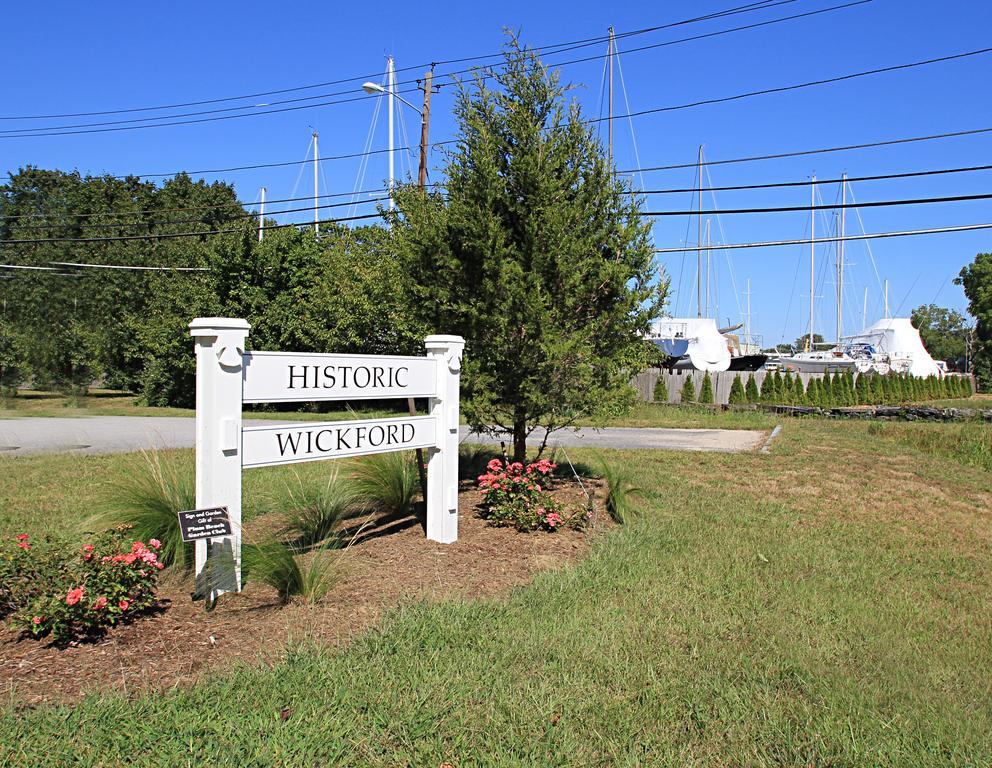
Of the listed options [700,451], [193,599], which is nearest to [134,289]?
[700,451]

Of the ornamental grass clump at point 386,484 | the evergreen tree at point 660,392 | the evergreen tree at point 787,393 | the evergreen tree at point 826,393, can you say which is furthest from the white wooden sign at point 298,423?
the evergreen tree at point 826,393

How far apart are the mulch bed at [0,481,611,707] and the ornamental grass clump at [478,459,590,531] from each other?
186mm

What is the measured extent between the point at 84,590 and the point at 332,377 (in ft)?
7.63

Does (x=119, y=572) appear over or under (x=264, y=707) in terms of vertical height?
over

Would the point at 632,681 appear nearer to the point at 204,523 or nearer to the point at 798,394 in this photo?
the point at 204,523

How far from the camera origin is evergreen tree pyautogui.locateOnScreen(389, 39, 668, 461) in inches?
329

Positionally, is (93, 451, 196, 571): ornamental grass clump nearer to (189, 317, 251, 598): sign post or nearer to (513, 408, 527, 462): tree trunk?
(189, 317, 251, 598): sign post

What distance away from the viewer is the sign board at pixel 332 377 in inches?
217

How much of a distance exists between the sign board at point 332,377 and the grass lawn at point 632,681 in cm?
180

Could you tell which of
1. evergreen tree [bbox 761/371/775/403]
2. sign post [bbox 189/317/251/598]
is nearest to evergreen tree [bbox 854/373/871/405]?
evergreen tree [bbox 761/371/775/403]

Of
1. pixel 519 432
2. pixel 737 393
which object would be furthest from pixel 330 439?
pixel 737 393

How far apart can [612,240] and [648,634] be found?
5.10 m

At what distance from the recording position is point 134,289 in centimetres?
3553

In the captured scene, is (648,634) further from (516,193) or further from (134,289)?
(134,289)
